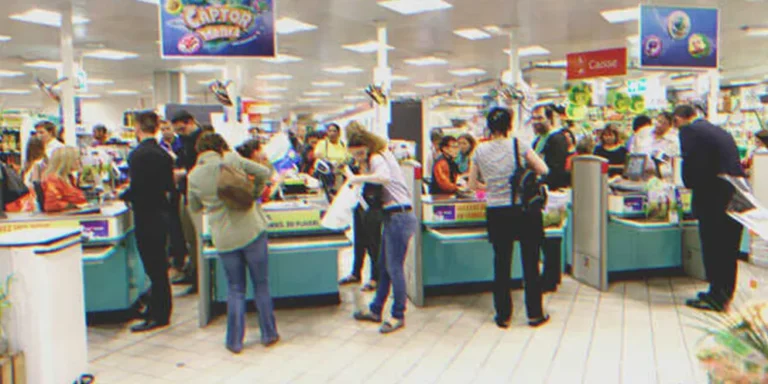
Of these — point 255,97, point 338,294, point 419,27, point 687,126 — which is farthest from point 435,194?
point 255,97

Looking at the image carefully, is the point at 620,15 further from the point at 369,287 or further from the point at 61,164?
the point at 61,164

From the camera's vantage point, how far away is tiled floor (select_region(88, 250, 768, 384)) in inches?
145

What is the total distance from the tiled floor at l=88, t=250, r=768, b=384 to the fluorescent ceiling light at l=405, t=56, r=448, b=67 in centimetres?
1051

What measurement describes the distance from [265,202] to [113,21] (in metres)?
6.66

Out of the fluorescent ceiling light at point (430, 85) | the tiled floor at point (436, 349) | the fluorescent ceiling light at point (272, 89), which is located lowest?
the tiled floor at point (436, 349)

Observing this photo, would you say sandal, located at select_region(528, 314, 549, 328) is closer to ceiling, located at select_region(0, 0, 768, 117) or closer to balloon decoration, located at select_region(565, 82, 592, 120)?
ceiling, located at select_region(0, 0, 768, 117)

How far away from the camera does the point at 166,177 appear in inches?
175

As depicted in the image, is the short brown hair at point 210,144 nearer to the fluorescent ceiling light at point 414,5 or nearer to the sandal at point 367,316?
the sandal at point 367,316

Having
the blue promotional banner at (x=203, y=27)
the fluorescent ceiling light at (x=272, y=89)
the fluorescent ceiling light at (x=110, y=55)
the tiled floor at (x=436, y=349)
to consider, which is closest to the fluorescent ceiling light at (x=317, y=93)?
the fluorescent ceiling light at (x=272, y=89)

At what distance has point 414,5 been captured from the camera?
30.5 feet

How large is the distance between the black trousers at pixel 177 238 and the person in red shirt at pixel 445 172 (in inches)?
91.0

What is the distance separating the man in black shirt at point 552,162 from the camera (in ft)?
17.8

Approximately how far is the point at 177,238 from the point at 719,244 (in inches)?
178

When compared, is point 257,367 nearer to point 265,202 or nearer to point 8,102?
point 265,202
